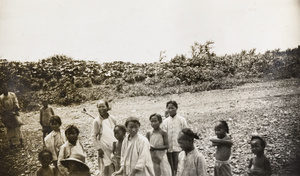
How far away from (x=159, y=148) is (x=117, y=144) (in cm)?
56

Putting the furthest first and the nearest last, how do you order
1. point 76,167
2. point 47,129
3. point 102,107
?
point 47,129 → point 102,107 → point 76,167

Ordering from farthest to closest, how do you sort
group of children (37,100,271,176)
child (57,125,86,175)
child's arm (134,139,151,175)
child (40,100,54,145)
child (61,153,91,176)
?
child (40,100,54,145) < child (57,125,86,175) < child's arm (134,139,151,175) < child (61,153,91,176) < group of children (37,100,271,176)

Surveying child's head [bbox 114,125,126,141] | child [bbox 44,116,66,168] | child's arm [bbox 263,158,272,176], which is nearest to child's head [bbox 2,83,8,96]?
child [bbox 44,116,66,168]

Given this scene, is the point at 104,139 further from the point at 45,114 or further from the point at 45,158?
the point at 45,114

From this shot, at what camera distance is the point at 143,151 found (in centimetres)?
343

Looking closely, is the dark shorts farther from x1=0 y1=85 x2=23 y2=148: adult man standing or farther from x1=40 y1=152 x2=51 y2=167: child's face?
x1=40 y1=152 x2=51 y2=167: child's face

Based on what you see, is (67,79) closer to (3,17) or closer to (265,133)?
(3,17)

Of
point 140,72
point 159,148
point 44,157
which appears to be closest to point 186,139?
point 159,148

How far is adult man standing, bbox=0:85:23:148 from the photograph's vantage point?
18.6 feet

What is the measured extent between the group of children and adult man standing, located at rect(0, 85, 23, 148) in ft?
6.09

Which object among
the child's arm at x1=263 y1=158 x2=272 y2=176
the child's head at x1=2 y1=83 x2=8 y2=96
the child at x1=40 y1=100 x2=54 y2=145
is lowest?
the child's arm at x1=263 y1=158 x2=272 y2=176

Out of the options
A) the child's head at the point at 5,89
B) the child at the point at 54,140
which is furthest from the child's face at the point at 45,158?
the child's head at the point at 5,89

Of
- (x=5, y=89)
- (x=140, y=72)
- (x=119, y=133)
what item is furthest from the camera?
(x=140, y=72)

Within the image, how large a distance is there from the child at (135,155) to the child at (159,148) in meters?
0.54
